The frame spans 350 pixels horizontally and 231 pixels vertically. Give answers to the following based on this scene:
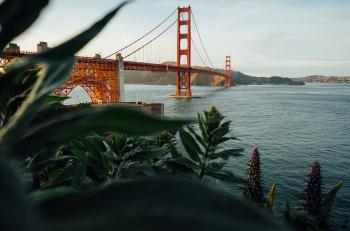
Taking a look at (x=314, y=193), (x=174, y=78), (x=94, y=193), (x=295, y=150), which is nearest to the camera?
(x=94, y=193)

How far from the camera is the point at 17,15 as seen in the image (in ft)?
1.97

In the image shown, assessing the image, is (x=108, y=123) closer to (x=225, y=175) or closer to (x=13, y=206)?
(x=13, y=206)

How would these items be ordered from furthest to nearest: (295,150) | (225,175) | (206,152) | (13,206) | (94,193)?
(295,150) < (206,152) < (225,175) < (94,193) < (13,206)

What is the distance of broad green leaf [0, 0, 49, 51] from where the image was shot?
597mm

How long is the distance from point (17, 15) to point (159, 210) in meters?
0.45

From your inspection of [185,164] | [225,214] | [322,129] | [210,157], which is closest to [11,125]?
[225,214]

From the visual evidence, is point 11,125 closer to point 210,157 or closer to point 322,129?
point 210,157

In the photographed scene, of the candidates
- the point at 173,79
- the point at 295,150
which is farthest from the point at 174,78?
the point at 295,150

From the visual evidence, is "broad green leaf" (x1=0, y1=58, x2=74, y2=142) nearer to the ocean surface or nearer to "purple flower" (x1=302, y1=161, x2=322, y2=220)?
"purple flower" (x1=302, y1=161, x2=322, y2=220)

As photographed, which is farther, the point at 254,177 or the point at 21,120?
the point at 254,177

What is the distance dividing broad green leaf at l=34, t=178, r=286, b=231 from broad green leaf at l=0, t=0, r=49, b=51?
0.35 meters

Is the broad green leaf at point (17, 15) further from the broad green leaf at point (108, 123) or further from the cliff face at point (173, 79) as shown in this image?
the cliff face at point (173, 79)

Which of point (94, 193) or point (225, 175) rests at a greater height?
point (94, 193)

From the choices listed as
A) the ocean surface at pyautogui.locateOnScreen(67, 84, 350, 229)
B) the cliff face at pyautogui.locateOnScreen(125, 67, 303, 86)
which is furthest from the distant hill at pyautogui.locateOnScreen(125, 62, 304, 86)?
the ocean surface at pyautogui.locateOnScreen(67, 84, 350, 229)
